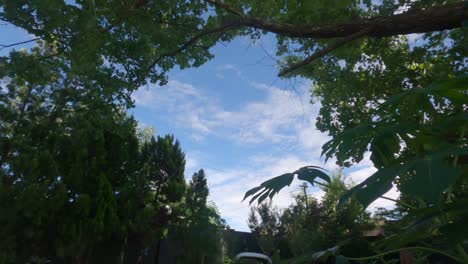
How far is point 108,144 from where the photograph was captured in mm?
12047

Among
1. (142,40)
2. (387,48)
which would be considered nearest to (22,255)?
(142,40)

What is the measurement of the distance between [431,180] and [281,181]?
0.52 m

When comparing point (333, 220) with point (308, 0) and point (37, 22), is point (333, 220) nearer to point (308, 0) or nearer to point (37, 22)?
point (308, 0)

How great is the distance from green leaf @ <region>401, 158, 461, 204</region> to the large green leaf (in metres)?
0.38

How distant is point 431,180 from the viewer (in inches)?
26.9

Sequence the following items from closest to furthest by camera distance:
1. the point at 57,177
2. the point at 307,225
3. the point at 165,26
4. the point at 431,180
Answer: the point at 431,180, the point at 165,26, the point at 57,177, the point at 307,225

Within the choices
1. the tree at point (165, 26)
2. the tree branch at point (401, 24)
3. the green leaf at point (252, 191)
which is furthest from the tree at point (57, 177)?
the green leaf at point (252, 191)

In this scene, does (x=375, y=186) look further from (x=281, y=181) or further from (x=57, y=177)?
(x=57, y=177)

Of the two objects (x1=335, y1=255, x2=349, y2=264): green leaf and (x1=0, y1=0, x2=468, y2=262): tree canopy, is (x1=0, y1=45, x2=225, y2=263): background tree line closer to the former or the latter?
(x1=0, y1=0, x2=468, y2=262): tree canopy

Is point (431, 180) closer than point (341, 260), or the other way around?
point (431, 180)

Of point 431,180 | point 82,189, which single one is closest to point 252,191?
point 431,180

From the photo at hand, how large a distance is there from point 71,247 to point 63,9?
25.3ft

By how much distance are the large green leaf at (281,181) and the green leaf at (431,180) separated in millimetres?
379

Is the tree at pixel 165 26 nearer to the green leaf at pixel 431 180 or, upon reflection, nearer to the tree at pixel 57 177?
the green leaf at pixel 431 180
